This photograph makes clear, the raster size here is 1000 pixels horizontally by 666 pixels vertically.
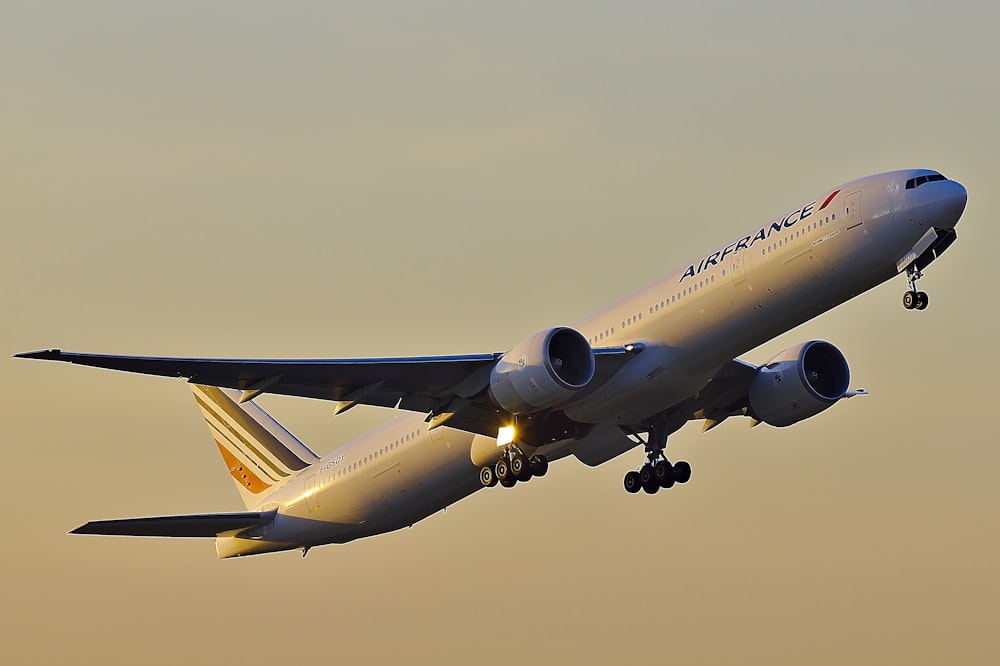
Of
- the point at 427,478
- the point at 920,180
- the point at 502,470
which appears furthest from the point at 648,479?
the point at 920,180

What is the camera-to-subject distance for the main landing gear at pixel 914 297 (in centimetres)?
3838

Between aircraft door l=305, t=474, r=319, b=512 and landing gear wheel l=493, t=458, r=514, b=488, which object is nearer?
landing gear wheel l=493, t=458, r=514, b=488

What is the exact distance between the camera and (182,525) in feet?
159

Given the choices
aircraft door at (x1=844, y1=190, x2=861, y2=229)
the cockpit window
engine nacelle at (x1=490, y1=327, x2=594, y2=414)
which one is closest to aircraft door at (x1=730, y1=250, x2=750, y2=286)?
aircraft door at (x1=844, y1=190, x2=861, y2=229)

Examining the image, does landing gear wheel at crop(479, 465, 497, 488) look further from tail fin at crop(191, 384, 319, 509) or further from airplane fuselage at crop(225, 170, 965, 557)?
tail fin at crop(191, 384, 319, 509)

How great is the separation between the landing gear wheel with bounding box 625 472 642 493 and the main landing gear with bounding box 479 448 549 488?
14.5 ft

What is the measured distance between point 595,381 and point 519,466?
340 centimetres

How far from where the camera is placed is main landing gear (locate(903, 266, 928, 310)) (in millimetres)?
38375

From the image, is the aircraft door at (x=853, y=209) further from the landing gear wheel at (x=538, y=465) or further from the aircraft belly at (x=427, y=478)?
the aircraft belly at (x=427, y=478)

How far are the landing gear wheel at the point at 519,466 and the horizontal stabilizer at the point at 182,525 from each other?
10265mm

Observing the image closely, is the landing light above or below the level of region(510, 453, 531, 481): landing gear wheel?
above

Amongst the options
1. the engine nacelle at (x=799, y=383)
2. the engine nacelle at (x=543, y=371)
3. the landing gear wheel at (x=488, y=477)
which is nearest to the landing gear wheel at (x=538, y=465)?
the landing gear wheel at (x=488, y=477)

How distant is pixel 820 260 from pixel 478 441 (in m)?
11.0

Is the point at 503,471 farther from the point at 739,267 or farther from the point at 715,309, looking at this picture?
the point at 739,267
